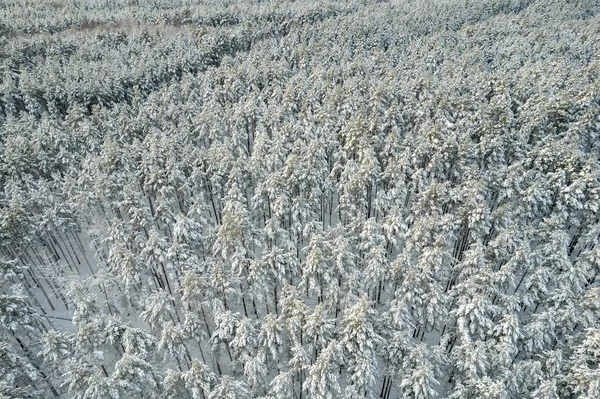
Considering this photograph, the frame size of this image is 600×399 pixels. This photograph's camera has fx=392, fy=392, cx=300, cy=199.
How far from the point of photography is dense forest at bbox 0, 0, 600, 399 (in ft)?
94.4

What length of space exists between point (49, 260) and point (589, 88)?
7454 cm

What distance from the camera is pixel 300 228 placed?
41.3 meters

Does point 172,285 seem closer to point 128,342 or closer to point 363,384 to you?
point 128,342

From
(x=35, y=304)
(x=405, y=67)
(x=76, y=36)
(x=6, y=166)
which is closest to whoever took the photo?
(x=35, y=304)

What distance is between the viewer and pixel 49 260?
46.3 metres

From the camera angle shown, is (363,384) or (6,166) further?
(6,166)

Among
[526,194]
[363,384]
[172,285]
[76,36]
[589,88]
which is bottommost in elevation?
[172,285]

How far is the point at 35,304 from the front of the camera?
41.3m

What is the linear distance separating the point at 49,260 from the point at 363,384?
39268mm

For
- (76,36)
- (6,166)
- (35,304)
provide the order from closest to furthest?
(35,304) → (6,166) → (76,36)

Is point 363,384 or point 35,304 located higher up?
point 363,384

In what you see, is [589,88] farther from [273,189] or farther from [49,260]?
[49,260]

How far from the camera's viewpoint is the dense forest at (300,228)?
2877cm

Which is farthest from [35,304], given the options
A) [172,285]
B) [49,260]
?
[172,285]
